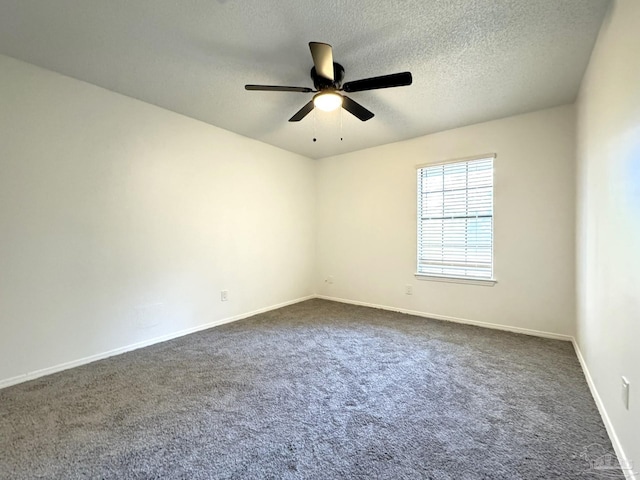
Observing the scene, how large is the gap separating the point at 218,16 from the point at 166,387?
2.65 meters

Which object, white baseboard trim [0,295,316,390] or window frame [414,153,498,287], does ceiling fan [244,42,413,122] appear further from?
white baseboard trim [0,295,316,390]

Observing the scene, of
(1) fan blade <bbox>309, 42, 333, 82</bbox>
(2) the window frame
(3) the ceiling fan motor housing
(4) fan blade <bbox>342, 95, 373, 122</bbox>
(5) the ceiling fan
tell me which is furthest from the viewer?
(2) the window frame

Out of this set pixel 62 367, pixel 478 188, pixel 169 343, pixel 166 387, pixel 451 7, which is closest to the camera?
pixel 451 7

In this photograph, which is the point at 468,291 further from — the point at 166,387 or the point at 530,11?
the point at 166,387

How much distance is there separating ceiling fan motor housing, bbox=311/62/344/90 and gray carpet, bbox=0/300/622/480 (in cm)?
233

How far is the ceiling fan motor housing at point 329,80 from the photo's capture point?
7.09 feet

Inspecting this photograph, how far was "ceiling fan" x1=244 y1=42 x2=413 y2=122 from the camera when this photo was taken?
1874 millimetres

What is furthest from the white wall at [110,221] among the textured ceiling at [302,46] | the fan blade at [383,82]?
the fan blade at [383,82]

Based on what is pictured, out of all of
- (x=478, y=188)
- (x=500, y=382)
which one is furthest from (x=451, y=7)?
(x=500, y=382)

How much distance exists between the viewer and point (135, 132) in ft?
9.65

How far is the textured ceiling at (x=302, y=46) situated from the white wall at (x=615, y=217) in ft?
1.26

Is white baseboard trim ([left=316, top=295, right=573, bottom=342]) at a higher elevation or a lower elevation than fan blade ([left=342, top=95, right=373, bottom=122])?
lower

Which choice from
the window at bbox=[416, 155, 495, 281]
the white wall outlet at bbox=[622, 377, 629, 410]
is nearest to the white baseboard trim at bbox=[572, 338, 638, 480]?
the white wall outlet at bbox=[622, 377, 629, 410]

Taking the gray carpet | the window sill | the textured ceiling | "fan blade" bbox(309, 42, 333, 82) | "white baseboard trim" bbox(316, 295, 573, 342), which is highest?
the textured ceiling
